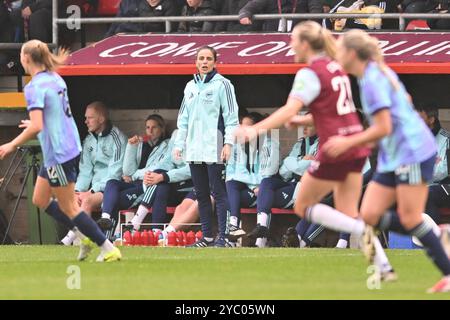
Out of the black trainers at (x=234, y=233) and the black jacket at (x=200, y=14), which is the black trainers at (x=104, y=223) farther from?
the black jacket at (x=200, y=14)

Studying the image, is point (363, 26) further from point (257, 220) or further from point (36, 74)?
point (36, 74)

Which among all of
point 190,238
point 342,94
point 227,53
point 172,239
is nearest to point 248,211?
point 190,238

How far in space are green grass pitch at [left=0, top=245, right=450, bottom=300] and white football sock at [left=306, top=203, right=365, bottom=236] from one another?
46 centimetres

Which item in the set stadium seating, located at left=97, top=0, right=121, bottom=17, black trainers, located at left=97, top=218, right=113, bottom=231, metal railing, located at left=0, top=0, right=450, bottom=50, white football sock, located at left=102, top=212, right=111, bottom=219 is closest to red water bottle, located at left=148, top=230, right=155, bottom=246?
black trainers, located at left=97, top=218, right=113, bottom=231

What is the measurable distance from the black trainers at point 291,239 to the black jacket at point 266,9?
2.75m

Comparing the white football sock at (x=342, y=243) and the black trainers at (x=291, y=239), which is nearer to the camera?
the white football sock at (x=342, y=243)

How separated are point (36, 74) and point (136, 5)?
21.2ft

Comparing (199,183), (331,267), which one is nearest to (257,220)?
(199,183)

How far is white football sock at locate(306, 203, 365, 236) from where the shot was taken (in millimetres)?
11242

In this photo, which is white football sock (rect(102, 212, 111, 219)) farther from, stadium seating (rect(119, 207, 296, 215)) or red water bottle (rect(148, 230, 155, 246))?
red water bottle (rect(148, 230, 155, 246))

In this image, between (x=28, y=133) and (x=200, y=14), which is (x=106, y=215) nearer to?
(x=200, y=14)

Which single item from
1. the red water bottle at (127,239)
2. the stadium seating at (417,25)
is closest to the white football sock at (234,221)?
the red water bottle at (127,239)

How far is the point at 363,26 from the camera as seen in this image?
18.5m

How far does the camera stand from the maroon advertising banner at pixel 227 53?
1758 cm
